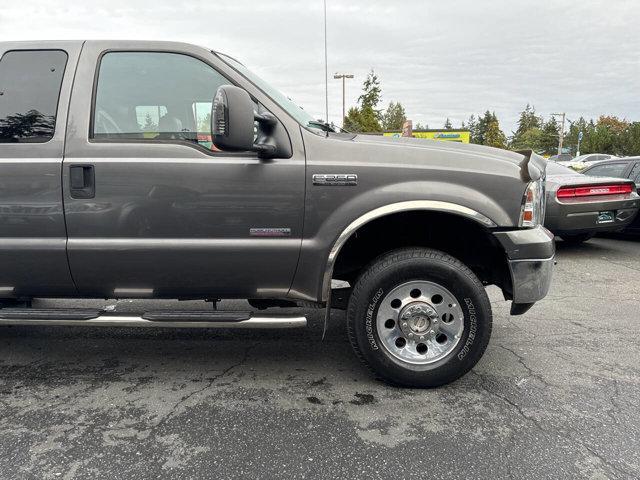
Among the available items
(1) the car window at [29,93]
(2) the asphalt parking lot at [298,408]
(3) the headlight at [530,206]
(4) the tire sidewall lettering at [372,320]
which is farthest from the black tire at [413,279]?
(1) the car window at [29,93]

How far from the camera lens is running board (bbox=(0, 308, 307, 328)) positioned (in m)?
2.91

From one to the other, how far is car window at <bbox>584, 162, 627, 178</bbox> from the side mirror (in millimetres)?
7568

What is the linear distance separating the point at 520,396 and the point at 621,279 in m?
3.78

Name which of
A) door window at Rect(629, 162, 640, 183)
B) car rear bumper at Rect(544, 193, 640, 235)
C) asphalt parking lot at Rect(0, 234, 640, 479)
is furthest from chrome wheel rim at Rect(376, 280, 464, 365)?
door window at Rect(629, 162, 640, 183)

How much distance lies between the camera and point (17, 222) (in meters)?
2.91

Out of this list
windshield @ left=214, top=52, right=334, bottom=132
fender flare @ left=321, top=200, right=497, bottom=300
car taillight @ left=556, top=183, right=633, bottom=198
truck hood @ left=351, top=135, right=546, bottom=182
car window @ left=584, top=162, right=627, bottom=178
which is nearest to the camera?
fender flare @ left=321, top=200, right=497, bottom=300

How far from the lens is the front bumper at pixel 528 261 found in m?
2.91

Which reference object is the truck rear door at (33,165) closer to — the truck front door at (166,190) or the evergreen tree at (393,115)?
the truck front door at (166,190)

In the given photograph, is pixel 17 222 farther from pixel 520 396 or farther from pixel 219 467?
pixel 520 396

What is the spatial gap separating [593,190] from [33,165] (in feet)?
22.6

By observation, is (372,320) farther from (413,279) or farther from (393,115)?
(393,115)

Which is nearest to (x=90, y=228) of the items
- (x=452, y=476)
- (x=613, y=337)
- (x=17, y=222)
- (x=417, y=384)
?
(x=17, y=222)

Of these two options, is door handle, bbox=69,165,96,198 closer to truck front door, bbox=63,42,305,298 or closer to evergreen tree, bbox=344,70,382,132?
truck front door, bbox=63,42,305,298

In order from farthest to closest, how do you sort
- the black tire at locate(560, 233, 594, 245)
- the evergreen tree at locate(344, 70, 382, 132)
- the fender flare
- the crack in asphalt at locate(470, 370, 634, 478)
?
1. the evergreen tree at locate(344, 70, 382, 132)
2. the black tire at locate(560, 233, 594, 245)
3. the fender flare
4. the crack in asphalt at locate(470, 370, 634, 478)
